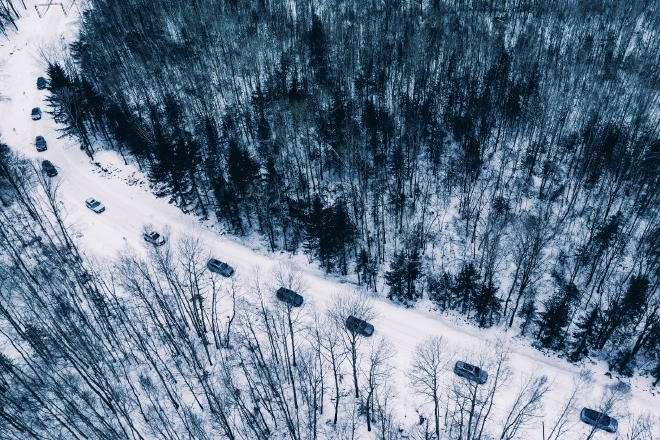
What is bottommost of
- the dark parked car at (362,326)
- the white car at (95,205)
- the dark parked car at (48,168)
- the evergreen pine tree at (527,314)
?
the evergreen pine tree at (527,314)

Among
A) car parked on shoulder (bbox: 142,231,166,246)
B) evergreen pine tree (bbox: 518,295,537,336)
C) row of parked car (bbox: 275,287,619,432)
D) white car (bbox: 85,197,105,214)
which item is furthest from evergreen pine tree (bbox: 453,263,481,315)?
white car (bbox: 85,197,105,214)

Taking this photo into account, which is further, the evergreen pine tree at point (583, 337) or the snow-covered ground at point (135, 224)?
the evergreen pine tree at point (583, 337)

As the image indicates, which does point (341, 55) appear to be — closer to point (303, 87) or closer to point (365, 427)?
point (303, 87)

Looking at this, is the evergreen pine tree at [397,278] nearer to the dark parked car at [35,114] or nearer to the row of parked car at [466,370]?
the row of parked car at [466,370]

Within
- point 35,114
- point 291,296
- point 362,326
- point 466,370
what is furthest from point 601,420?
point 35,114

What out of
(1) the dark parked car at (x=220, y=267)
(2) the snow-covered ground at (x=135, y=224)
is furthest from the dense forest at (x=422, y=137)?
(1) the dark parked car at (x=220, y=267)

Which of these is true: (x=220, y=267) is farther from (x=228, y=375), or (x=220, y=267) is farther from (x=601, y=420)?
(x=601, y=420)

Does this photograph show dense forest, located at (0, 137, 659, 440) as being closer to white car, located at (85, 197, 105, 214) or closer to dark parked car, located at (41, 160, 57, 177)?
white car, located at (85, 197, 105, 214)
